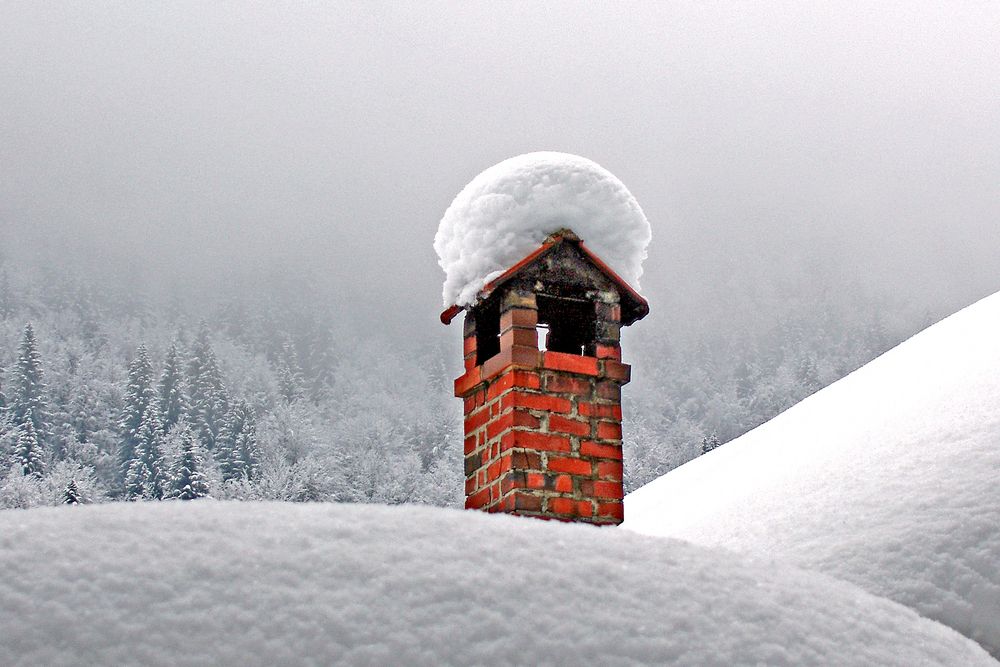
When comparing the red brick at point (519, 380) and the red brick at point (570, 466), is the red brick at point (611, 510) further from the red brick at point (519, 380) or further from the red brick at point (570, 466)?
the red brick at point (519, 380)

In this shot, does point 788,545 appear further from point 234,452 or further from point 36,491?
point 234,452

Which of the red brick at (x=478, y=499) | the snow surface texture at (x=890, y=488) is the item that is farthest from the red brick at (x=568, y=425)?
the snow surface texture at (x=890, y=488)

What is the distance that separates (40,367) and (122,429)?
9035 millimetres

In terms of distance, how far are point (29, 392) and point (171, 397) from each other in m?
5.98

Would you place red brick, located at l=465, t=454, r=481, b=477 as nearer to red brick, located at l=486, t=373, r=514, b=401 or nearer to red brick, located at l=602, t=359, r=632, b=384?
red brick, located at l=486, t=373, r=514, b=401

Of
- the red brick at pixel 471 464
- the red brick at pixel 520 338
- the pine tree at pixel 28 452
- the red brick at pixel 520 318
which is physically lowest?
the red brick at pixel 471 464

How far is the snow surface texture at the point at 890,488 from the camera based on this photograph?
2348 mm

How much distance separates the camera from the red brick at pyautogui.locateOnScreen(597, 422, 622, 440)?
139 inches

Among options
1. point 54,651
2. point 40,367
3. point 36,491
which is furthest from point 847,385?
point 40,367

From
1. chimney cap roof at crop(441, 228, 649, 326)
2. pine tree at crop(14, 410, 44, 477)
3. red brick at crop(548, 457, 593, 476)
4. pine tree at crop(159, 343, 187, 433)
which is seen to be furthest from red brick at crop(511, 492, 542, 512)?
pine tree at crop(159, 343, 187, 433)

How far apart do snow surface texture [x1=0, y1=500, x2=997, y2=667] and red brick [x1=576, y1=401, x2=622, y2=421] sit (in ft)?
5.62

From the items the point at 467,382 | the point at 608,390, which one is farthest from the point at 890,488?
the point at 467,382

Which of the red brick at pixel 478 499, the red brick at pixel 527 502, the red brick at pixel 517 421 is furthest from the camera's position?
the red brick at pixel 478 499

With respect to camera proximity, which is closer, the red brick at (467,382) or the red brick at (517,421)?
the red brick at (517,421)
